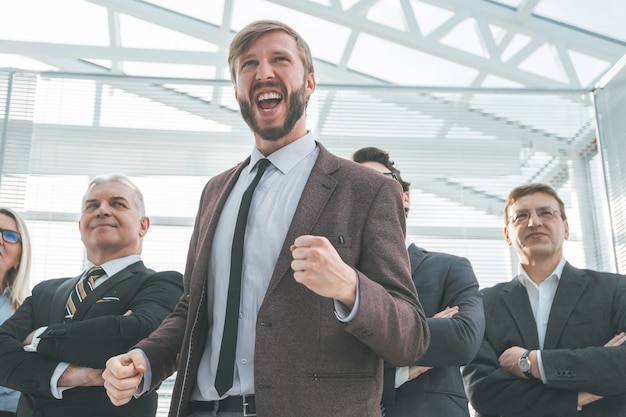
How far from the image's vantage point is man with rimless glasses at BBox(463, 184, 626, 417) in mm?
3002

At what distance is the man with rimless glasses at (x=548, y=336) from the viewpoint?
9.85ft

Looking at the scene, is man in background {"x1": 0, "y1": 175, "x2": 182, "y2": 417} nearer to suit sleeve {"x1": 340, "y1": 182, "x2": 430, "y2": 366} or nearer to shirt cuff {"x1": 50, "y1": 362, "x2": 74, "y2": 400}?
shirt cuff {"x1": 50, "y1": 362, "x2": 74, "y2": 400}

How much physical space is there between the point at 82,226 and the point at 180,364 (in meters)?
1.78

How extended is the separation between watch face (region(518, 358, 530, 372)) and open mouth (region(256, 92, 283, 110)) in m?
1.64

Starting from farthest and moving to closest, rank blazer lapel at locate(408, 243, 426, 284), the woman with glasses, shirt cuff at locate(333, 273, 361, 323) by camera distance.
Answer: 1. the woman with glasses
2. blazer lapel at locate(408, 243, 426, 284)
3. shirt cuff at locate(333, 273, 361, 323)

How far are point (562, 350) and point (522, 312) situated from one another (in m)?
0.34

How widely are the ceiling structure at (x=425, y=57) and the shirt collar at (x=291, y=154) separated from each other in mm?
3109

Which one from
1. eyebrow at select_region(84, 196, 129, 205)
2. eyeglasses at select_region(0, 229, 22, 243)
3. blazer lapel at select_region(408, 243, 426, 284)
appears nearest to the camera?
blazer lapel at select_region(408, 243, 426, 284)

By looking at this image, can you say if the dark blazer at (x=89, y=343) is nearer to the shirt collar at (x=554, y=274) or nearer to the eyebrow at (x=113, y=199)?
the eyebrow at (x=113, y=199)

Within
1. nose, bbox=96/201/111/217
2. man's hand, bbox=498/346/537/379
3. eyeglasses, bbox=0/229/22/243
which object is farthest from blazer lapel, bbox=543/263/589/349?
eyeglasses, bbox=0/229/22/243

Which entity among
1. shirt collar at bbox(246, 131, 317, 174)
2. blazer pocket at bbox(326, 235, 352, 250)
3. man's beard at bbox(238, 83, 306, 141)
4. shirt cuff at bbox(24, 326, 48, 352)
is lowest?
shirt cuff at bbox(24, 326, 48, 352)

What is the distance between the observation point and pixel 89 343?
9.16 feet

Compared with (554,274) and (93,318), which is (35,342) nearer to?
(93,318)

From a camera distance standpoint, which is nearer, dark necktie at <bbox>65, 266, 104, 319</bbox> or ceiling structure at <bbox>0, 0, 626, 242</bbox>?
dark necktie at <bbox>65, 266, 104, 319</bbox>
